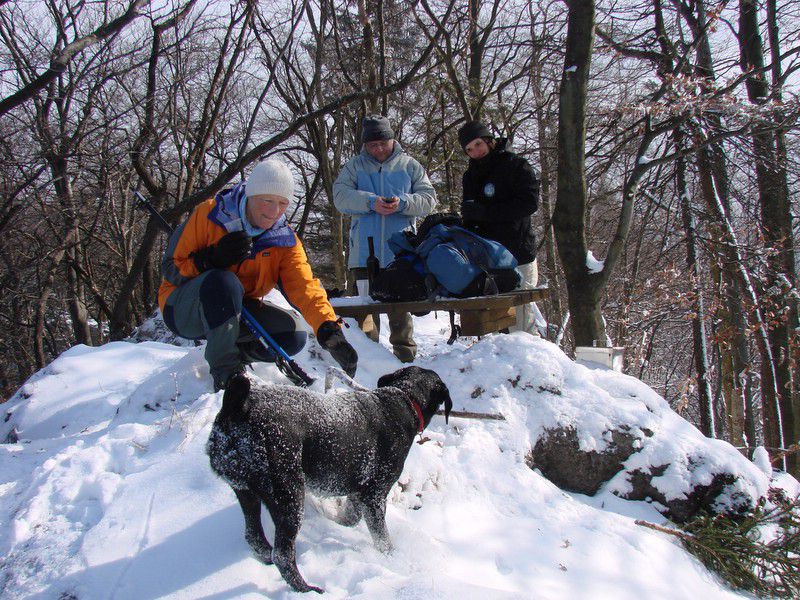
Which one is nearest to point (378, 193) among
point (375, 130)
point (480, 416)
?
point (375, 130)

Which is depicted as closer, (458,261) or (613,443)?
(613,443)

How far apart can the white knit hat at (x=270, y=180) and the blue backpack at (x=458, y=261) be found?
146 cm

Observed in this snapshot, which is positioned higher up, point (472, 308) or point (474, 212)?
point (474, 212)

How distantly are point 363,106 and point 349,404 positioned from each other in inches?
337

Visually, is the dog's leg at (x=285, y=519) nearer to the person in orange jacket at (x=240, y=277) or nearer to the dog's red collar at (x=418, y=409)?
the dog's red collar at (x=418, y=409)

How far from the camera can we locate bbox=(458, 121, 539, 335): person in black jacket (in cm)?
449

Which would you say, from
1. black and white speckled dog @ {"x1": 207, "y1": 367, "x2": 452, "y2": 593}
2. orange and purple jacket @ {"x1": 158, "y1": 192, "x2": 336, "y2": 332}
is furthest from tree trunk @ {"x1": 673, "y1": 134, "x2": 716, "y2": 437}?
black and white speckled dog @ {"x1": 207, "y1": 367, "x2": 452, "y2": 593}

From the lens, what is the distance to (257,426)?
6.15ft

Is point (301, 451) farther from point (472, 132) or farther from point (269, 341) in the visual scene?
point (472, 132)

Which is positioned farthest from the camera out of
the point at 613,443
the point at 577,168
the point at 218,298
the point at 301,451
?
the point at 577,168

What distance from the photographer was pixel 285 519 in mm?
1899

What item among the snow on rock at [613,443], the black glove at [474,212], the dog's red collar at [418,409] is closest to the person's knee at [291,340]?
the snow on rock at [613,443]

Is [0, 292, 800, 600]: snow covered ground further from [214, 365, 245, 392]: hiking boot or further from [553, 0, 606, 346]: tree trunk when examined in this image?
[553, 0, 606, 346]: tree trunk

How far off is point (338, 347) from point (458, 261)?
142 centimetres
